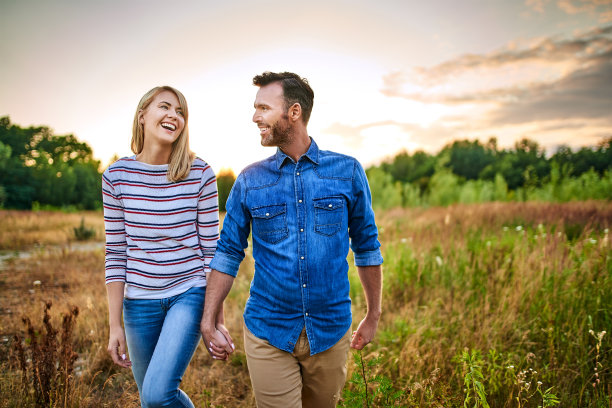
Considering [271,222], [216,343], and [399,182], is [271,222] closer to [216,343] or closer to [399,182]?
[216,343]

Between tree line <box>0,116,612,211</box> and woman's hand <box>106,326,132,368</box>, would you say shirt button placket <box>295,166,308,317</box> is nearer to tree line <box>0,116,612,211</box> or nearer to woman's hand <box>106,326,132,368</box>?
woman's hand <box>106,326,132,368</box>

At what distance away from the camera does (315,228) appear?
196 centimetres

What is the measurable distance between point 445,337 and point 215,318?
2.59m

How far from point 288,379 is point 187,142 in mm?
1545

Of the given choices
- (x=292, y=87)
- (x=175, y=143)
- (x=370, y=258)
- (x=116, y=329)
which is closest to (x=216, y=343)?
(x=116, y=329)

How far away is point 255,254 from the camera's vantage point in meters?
2.06

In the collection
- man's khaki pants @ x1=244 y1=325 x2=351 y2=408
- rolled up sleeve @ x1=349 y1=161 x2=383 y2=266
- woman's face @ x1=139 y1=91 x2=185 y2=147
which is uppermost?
woman's face @ x1=139 y1=91 x2=185 y2=147

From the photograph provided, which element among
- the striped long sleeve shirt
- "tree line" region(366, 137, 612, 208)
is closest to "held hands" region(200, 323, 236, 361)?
the striped long sleeve shirt

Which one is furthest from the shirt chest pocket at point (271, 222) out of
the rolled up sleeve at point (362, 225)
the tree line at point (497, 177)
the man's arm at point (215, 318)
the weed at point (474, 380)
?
the tree line at point (497, 177)

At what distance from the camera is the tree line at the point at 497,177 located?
14.1 meters

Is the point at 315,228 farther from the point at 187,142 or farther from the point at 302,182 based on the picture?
the point at 187,142

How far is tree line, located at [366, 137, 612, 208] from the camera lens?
1411 centimetres

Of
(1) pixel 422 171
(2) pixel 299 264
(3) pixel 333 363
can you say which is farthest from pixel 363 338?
(1) pixel 422 171

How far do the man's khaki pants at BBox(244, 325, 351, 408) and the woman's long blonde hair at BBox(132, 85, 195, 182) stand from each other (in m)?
1.04
